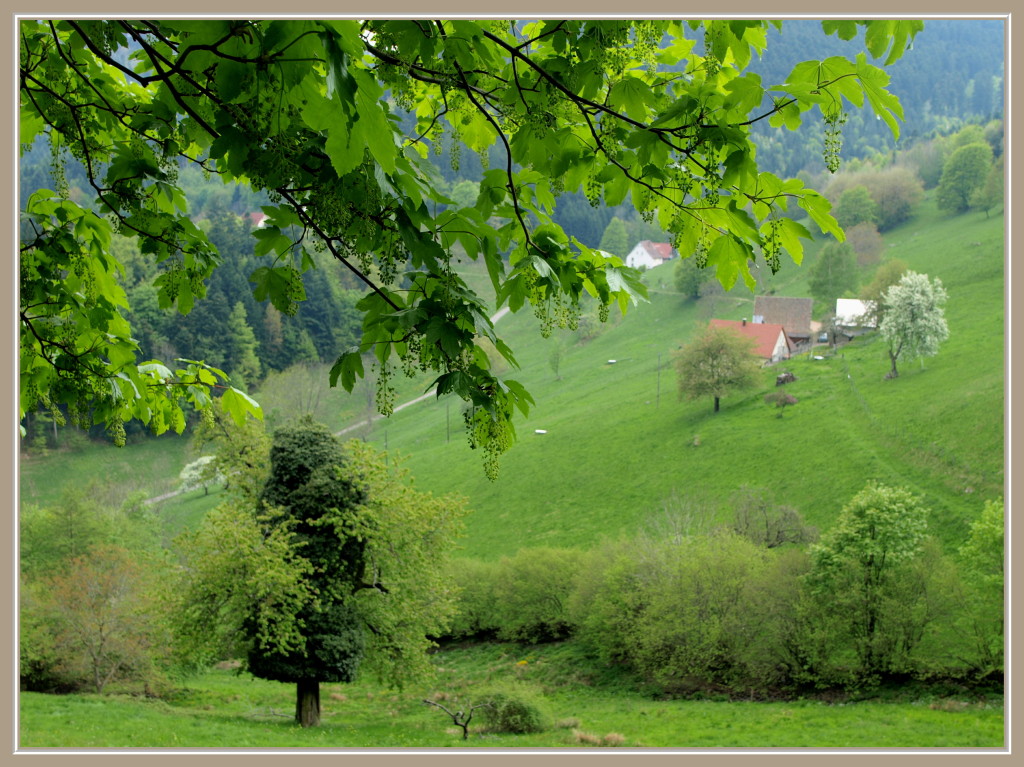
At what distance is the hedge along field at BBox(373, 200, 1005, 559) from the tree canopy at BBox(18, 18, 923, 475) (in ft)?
93.7

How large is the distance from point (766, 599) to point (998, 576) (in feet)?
21.3

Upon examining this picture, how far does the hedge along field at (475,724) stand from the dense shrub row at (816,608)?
112 cm

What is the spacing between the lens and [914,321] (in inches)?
1487

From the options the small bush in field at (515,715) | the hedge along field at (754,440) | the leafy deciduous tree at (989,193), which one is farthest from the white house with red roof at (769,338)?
the small bush in field at (515,715)

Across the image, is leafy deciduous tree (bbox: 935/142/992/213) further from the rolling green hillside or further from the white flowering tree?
the white flowering tree

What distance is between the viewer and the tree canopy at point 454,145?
183 centimetres

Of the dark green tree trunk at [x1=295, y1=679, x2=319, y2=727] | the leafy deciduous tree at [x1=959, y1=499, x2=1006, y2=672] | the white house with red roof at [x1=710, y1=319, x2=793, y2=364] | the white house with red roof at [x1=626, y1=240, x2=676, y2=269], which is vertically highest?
the white house with red roof at [x1=626, y1=240, x2=676, y2=269]

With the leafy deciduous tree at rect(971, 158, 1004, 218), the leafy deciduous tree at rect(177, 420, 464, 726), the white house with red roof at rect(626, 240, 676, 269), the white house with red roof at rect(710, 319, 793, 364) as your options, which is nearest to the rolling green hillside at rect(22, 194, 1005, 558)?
the white house with red roof at rect(710, 319, 793, 364)

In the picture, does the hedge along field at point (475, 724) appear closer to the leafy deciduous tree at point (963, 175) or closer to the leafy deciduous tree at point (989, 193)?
the leafy deciduous tree at point (989, 193)

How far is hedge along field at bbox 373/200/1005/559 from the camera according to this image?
104ft

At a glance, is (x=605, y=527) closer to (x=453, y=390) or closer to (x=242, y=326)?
(x=242, y=326)
